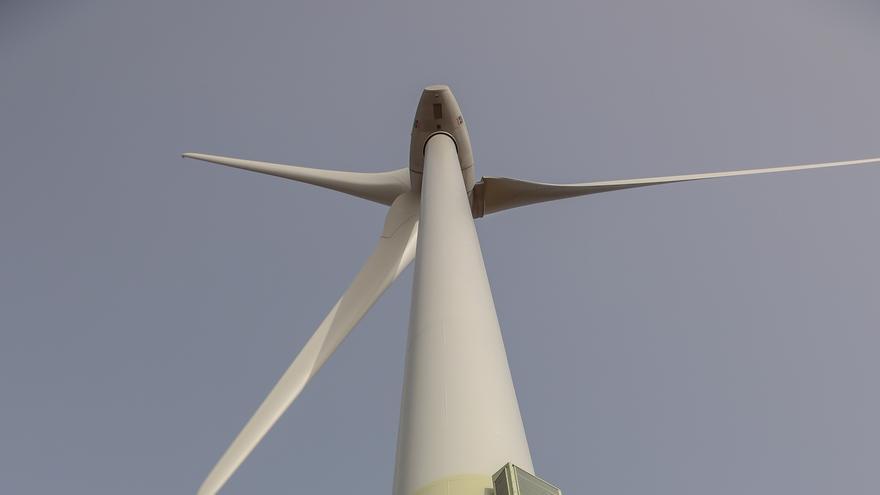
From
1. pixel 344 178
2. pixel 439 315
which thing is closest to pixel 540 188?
pixel 344 178

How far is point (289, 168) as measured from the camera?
15.0m

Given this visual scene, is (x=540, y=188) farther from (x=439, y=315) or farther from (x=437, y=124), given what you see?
(x=439, y=315)

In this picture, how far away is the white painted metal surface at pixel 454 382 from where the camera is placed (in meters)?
5.28

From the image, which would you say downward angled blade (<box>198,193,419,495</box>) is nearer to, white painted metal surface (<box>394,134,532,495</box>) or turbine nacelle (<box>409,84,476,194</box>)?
turbine nacelle (<box>409,84,476,194</box>)

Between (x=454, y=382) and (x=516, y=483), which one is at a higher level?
(x=454, y=382)

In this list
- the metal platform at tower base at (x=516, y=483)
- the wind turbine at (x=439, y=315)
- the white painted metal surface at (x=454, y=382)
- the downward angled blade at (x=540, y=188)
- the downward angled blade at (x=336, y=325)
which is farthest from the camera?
the downward angled blade at (x=540, y=188)

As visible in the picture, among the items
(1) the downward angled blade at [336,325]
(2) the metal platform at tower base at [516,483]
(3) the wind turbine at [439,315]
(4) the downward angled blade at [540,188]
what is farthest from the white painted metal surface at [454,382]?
(4) the downward angled blade at [540,188]

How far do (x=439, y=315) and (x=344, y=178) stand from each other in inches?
363

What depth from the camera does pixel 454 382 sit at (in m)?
5.88

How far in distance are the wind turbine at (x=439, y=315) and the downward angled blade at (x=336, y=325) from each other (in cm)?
2

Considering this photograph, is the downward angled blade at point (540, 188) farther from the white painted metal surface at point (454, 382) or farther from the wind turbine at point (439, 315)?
the white painted metal surface at point (454, 382)

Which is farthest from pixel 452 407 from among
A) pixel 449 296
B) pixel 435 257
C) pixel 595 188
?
pixel 595 188


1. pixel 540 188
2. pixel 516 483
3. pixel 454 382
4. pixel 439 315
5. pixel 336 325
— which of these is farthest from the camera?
pixel 540 188

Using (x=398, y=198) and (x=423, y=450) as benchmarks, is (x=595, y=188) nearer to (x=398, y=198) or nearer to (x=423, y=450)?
(x=398, y=198)
